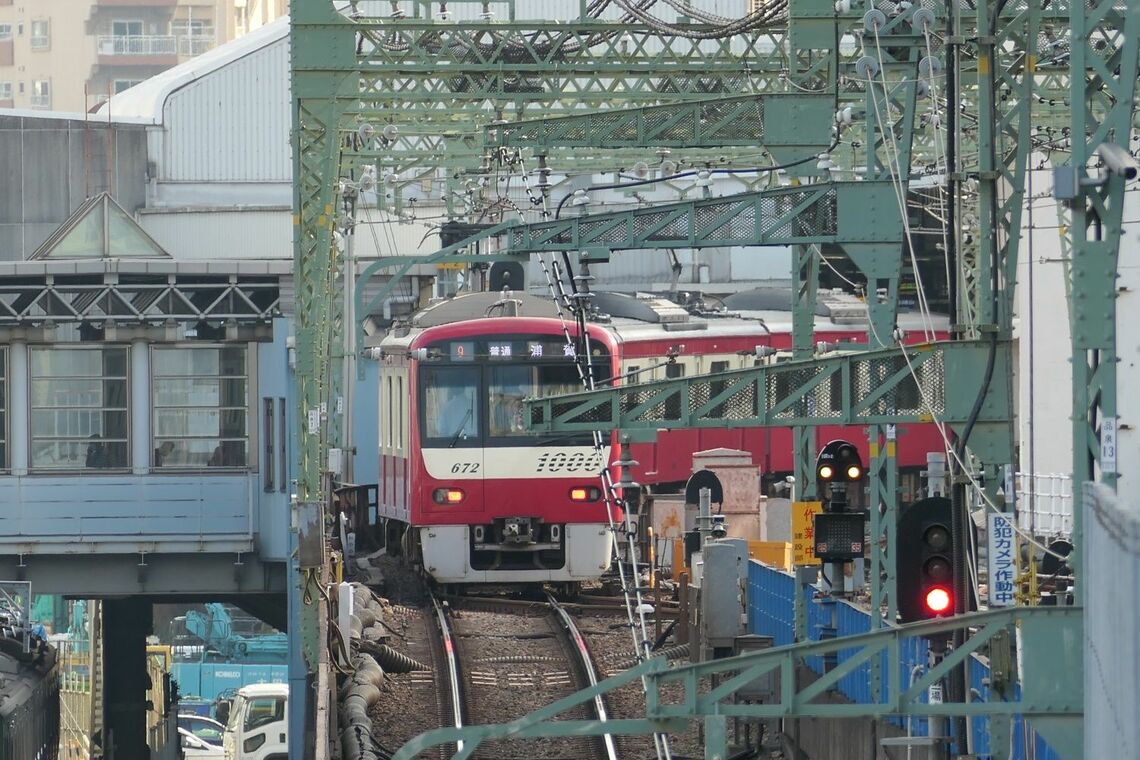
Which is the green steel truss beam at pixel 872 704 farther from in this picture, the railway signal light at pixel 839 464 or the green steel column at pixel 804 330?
the green steel column at pixel 804 330

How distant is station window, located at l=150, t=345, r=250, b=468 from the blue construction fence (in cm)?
1041

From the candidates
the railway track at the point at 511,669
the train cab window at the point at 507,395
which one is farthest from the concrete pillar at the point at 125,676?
the train cab window at the point at 507,395

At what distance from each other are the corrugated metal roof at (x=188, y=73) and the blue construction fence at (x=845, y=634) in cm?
2625

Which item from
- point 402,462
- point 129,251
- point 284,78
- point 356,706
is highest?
point 284,78

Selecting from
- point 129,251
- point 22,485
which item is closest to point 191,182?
point 129,251

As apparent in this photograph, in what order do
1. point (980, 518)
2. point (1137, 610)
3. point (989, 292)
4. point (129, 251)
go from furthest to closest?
point (129, 251), point (980, 518), point (989, 292), point (1137, 610)

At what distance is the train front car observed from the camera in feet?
65.4

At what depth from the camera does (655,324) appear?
24.7 m

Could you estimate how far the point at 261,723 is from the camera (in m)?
33.4

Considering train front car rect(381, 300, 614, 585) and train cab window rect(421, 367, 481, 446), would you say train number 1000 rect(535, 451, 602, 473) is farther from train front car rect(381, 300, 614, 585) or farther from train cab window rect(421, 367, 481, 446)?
train cab window rect(421, 367, 481, 446)

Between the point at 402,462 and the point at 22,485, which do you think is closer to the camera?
the point at 402,462

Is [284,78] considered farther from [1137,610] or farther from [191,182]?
[1137,610]

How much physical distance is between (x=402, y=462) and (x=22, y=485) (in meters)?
5.76

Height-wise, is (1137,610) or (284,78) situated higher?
(284,78)
